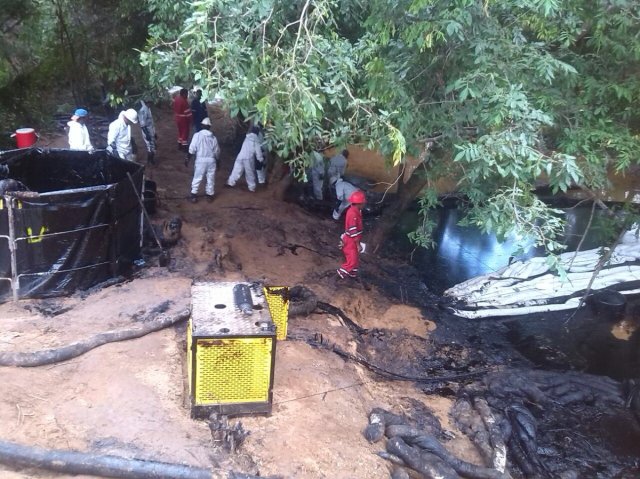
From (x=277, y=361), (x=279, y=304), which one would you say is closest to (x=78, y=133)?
(x=279, y=304)

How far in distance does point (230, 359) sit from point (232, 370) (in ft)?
0.39

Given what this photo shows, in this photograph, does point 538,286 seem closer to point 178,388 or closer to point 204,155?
point 204,155

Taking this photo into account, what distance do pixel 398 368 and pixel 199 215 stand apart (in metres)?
4.80

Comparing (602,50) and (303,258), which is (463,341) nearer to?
(303,258)

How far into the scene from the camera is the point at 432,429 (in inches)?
229

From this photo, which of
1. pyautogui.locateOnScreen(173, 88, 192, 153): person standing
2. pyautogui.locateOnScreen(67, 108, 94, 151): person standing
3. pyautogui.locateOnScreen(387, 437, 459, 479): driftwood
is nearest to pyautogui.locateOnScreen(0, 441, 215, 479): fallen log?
pyautogui.locateOnScreen(387, 437, 459, 479): driftwood

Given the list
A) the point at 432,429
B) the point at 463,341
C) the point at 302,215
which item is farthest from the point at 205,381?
the point at 302,215

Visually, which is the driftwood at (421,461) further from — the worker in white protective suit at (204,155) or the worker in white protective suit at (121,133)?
the worker in white protective suit at (121,133)

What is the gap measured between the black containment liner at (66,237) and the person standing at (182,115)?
5258mm

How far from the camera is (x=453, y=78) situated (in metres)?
5.87

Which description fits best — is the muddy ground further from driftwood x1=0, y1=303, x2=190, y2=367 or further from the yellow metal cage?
the yellow metal cage

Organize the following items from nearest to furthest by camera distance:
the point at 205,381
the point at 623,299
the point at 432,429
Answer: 1. the point at 205,381
2. the point at 432,429
3. the point at 623,299

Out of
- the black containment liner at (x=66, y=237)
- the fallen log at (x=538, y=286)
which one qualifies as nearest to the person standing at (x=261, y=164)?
the black containment liner at (x=66, y=237)

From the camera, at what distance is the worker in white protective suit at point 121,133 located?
988 centimetres
